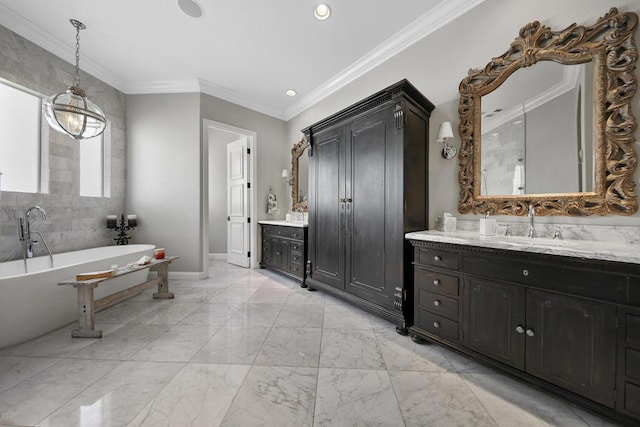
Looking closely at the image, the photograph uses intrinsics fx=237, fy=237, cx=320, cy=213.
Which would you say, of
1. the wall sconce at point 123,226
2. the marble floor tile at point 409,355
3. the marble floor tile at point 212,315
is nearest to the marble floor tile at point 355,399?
the marble floor tile at point 409,355

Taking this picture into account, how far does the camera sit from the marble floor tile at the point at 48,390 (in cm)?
125

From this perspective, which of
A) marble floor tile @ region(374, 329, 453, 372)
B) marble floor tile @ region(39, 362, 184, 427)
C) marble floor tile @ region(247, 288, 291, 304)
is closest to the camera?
marble floor tile @ region(39, 362, 184, 427)

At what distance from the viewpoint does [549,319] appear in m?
1.32

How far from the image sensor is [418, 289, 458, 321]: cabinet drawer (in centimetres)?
173

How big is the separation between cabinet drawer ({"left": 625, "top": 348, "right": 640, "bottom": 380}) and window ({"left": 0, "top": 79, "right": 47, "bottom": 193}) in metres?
5.00

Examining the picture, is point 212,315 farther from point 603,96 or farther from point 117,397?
point 603,96

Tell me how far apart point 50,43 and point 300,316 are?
4.24 metres

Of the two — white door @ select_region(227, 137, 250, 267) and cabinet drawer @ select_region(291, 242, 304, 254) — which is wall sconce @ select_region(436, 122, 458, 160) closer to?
cabinet drawer @ select_region(291, 242, 304, 254)

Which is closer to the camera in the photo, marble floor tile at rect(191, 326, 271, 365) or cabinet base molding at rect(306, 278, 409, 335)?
marble floor tile at rect(191, 326, 271, 365)

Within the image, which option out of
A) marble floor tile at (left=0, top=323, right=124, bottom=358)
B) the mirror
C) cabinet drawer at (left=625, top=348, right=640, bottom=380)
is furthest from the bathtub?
cabinet drawer at (left=625, top=348, right=640, bottom=380)

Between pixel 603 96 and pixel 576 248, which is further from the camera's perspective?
pixel 603 96

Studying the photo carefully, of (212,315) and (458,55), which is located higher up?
(458,55)

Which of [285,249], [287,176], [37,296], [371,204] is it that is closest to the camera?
[37,296]

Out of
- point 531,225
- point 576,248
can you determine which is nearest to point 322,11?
point 531,225
